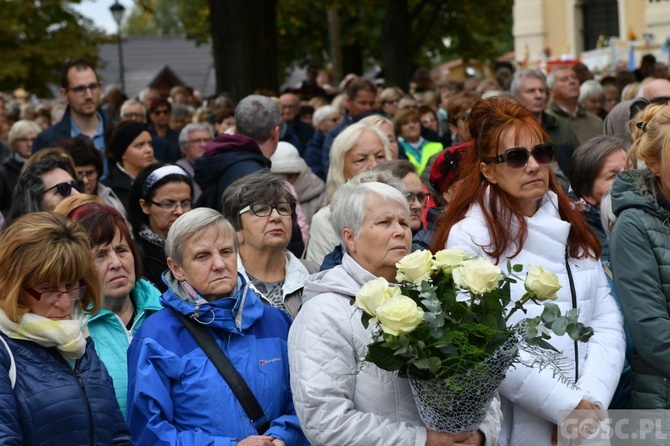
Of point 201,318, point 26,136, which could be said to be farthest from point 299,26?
point 201,318

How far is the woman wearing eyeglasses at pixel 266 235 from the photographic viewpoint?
6129 millimetres

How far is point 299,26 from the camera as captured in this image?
36.3 meters

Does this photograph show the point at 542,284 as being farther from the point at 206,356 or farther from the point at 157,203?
the point at 157,203

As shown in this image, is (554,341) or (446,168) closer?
(554,341)

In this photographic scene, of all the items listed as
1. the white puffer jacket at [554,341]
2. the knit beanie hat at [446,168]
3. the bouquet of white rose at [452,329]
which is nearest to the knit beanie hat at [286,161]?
the knit beanie hat at [446,168]

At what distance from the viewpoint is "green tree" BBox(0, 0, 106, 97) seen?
33750 millimetres

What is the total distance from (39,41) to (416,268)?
32930mm

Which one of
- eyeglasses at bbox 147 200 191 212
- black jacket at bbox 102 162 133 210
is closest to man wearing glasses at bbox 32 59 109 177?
black jacket at bbox 102 162 133 210

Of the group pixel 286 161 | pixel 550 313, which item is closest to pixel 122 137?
pixel 286 161

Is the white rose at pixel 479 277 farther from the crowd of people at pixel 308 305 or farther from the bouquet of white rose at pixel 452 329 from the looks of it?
the crowd of people at pixel 308 305

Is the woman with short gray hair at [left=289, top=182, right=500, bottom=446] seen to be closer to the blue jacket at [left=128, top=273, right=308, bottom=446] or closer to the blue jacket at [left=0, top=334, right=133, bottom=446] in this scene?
the blue jacket at [left=128, top=273, right=308, bottom=446]

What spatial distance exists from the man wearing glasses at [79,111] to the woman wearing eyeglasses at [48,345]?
18.2ft

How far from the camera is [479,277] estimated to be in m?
4.26

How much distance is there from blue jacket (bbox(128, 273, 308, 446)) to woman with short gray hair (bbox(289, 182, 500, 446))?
0.90ft
